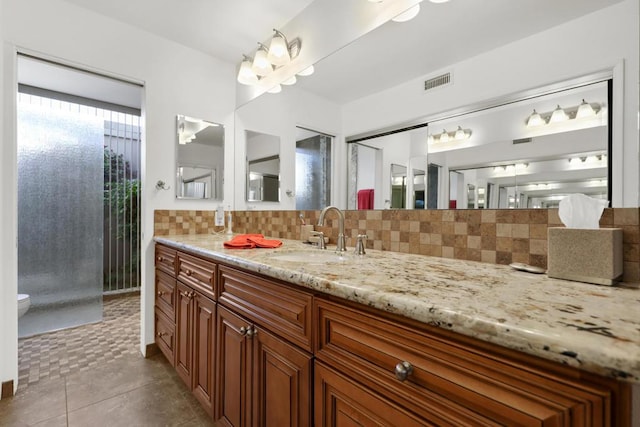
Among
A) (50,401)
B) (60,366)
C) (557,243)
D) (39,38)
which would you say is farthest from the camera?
(60,366)

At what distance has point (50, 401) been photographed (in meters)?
1.63

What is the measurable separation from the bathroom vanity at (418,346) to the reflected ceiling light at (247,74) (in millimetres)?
1622

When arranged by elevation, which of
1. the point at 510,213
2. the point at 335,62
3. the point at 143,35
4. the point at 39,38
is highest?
the point at 143,35

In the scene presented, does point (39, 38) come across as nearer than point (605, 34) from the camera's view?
No

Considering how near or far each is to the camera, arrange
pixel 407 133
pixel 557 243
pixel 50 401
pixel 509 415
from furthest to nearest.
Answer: pixel 50 401 < pixel 407 133 < pixel 557 243 < pixel 509 415

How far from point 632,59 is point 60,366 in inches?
128

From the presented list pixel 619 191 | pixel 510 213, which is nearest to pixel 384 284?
pixel 510 213

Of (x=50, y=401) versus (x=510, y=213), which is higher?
(x=510, y=213)

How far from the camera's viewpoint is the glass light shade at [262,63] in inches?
86.4

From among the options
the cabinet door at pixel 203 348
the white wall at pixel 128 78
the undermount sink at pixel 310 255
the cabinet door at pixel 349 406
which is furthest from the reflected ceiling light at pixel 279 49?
the cabinet door at pixel 349 406

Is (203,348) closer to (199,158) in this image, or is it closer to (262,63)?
(199,158)

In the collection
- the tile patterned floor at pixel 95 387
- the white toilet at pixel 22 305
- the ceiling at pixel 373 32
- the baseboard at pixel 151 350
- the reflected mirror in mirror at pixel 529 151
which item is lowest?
the tile patterned floor at pixel 95 387

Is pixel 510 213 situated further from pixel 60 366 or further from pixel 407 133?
pixel 60 366

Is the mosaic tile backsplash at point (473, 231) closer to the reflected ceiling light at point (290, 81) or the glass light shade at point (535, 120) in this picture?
the glass light shade at point (535, 120)
